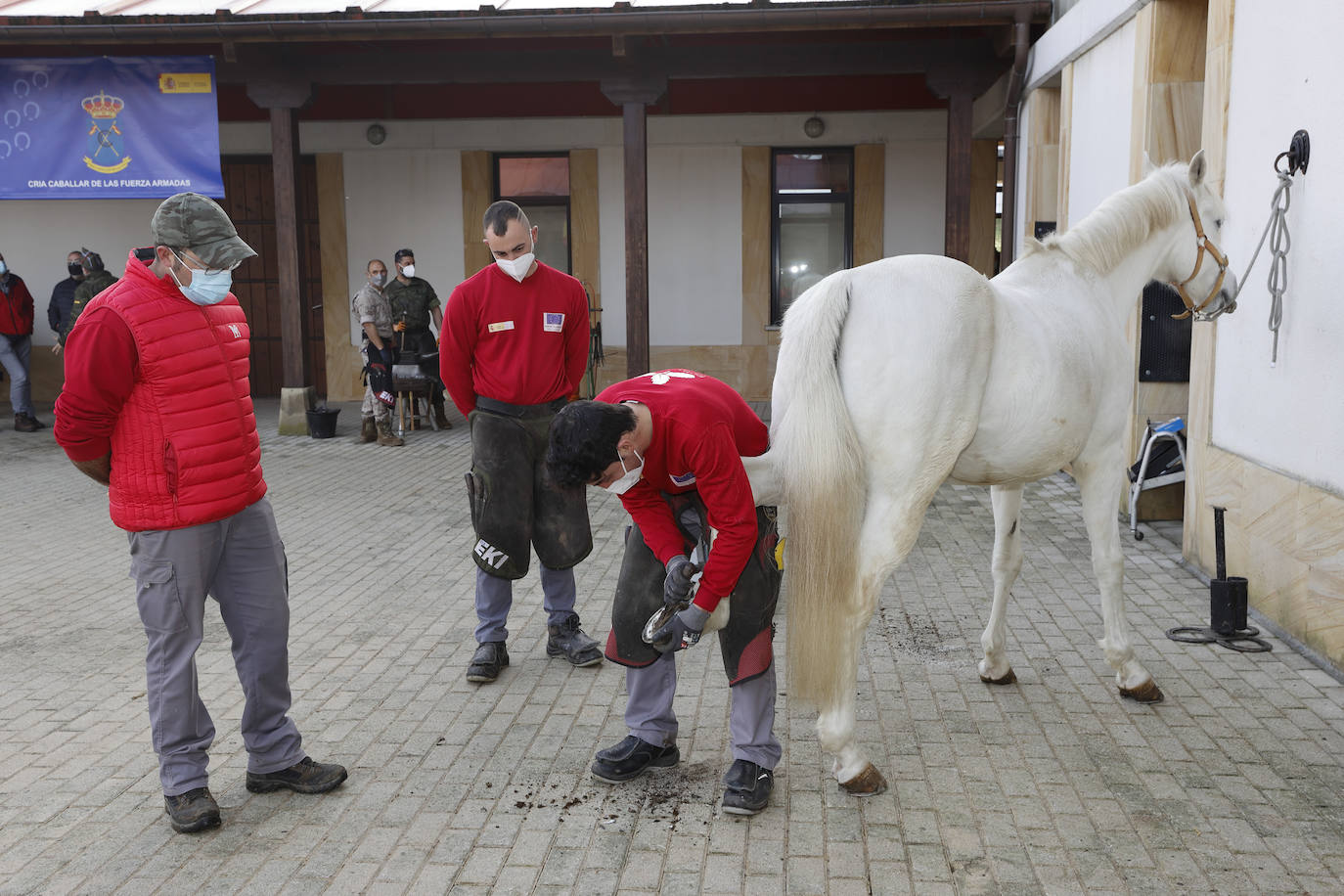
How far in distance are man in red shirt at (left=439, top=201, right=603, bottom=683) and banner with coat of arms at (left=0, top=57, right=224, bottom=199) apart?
7157 millimetres

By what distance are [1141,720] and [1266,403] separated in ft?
6.30

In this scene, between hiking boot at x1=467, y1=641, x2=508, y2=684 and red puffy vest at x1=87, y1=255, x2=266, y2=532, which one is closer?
red puffy vest at x1=87, y1=255, x2=266, y2=532

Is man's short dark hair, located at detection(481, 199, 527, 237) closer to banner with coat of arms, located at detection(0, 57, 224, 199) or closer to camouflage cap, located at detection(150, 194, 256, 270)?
camouflage cap, located at detection(150, 194, 256, 270)

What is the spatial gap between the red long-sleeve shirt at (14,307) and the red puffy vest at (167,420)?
395 inches

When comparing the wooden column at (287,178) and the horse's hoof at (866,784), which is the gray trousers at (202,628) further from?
the wooden column at (287,178)

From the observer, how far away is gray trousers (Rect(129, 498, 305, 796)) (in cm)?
307

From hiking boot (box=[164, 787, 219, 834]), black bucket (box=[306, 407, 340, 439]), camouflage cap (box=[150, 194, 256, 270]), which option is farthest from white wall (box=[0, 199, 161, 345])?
hiking boot (box=[164, 787, 219, 834])

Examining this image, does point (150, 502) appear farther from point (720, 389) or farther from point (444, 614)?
point (444, 614)

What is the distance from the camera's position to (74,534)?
7203 mm

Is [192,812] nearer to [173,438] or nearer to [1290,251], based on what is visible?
[173,438]

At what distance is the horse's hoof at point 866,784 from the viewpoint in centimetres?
323

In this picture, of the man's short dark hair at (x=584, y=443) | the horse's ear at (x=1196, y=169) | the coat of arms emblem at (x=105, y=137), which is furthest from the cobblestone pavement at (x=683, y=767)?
the coat of arms emblem at (x=105, y=137)

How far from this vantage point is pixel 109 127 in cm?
1041

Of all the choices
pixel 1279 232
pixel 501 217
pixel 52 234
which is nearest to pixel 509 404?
pixel 501 217
